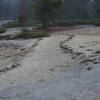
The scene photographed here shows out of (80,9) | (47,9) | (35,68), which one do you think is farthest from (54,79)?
(80,9)

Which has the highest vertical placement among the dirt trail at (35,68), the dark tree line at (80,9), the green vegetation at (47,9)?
the dirt trail at (35,68)

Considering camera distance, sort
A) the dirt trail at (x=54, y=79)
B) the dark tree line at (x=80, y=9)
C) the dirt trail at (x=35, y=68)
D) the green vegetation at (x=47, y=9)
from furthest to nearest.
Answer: the dark tree line at (x=80, y=9)
the green vegetation at (x=47, y=9)
the dirt trail at (x=35, y=68)
the dirt trail at (x=54, y=79)

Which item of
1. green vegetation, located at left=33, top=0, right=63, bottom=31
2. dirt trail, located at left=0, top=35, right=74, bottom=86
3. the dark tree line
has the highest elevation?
dirt trail, located at left=0, top=35, right=74, bottom=86

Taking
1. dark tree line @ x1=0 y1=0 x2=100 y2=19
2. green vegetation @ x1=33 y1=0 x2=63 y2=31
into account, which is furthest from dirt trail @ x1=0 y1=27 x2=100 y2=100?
dark tree line @ x1=0 y1=0 x2=100 y2=19

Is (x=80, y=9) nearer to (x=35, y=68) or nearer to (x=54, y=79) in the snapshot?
(x=35, y=68)

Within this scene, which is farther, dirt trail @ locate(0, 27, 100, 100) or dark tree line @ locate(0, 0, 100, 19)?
dark tree line @ locate(0, 0, 100, 19)

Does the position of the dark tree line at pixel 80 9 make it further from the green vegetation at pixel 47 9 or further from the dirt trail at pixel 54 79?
the dirt trail at pixel 54 79

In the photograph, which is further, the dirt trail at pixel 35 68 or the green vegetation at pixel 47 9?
the green vegetation at pixel 47 9

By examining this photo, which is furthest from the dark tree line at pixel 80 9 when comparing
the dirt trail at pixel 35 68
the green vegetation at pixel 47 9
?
the dirt trail at pixel 35 68

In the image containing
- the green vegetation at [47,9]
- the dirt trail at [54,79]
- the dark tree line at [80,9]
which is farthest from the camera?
the dark tree line at [80,9]

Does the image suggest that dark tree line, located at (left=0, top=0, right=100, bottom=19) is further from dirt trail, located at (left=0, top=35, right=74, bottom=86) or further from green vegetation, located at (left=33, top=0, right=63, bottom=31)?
dirt trail, located at (left=0, top=35, right=74, bottom=86)

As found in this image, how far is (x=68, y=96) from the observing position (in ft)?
28.8

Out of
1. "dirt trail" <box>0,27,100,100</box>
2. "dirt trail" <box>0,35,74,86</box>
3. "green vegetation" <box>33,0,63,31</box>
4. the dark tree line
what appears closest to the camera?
"dirt trail" <box>0,27,100,100</box>

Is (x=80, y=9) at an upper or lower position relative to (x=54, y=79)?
lower
